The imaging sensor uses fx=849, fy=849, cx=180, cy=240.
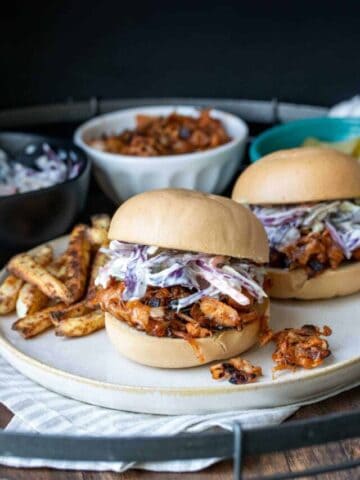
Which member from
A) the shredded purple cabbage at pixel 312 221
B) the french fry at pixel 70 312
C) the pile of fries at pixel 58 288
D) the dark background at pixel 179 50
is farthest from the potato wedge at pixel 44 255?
the dark background at pixel 179 50

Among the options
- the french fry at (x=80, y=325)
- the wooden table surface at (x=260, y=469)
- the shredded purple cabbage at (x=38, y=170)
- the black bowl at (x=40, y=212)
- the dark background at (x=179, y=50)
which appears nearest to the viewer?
the wooden table surface at (x=260, y=469)

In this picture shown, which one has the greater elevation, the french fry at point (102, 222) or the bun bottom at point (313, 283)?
the bun bottom at point (313, 283)

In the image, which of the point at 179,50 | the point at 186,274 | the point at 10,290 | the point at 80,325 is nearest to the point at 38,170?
the point at 10,290

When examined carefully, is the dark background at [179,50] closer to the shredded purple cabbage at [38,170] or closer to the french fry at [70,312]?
the shredded purple cabbage at [38,170]

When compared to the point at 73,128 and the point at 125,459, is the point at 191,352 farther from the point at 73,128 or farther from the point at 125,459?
the point at 73,128

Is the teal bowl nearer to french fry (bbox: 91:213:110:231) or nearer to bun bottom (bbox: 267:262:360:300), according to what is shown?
french fry (bbox: 91:213:110:231)

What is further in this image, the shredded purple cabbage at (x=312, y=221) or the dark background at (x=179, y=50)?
the dark background at (x=179, y=50)

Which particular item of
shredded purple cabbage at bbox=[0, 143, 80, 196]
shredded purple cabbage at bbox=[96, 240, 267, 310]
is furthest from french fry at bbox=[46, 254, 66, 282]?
shredded purple cabbage at bbox=[0, 143, 80, 196]
